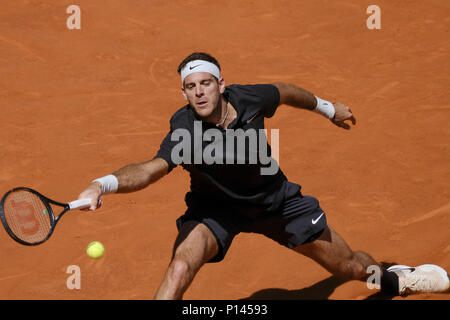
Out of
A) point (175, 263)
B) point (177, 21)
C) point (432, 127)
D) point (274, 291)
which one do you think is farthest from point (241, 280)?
point (177, 21)

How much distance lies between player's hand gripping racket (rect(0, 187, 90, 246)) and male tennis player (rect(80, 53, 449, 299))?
51 cm

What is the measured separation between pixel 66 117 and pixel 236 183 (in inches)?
176

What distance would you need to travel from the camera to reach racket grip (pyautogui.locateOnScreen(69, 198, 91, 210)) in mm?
3732

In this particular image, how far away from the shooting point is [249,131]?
452 centimetres

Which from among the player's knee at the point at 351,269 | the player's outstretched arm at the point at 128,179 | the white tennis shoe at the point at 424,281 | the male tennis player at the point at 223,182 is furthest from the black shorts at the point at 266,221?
the white tennis shoe at the point at 424,281

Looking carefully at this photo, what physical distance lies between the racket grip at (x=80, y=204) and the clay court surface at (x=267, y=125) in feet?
6.19

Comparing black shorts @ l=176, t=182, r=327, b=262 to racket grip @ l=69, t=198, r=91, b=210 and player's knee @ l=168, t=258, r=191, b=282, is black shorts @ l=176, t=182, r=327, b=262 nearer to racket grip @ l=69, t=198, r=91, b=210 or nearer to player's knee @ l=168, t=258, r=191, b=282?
player's knee @ l=168, t=258, r=191, b=282

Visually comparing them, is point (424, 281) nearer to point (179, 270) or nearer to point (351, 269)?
point (351, 269)

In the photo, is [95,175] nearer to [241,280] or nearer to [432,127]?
[241,280]

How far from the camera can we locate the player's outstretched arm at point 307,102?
4895 mm

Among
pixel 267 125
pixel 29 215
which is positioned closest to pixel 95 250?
pixel 29 215

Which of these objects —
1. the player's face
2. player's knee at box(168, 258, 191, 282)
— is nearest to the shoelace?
player's knee at box(168, 258, 191, 282)

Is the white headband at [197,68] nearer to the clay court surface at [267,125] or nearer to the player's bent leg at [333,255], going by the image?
the player's bent leg at [333,255]

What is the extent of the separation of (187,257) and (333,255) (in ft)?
3.92
